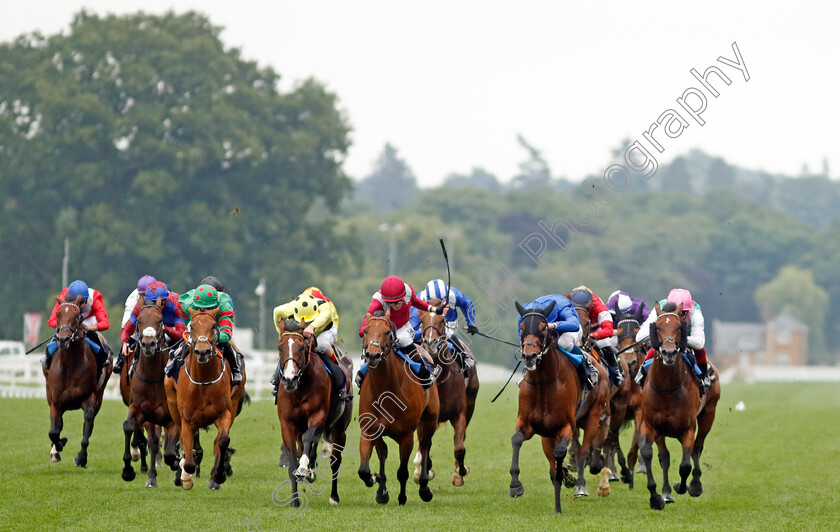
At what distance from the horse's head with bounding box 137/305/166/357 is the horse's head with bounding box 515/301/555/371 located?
398 centimetres

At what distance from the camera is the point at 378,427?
12562 mm

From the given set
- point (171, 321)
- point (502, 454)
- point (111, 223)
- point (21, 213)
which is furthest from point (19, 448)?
point (21, 213)

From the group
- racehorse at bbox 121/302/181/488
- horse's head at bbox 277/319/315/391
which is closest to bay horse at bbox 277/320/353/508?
horse's head at bbox 277/319/315/391

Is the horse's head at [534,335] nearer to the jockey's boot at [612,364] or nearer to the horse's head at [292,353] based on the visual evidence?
the horse's head at [292,353]

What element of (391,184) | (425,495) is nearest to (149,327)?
(425,495)

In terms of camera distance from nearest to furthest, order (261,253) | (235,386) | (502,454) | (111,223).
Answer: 1. (235,386)
2. (502,454)
3. (111,223)
4. (261,253)

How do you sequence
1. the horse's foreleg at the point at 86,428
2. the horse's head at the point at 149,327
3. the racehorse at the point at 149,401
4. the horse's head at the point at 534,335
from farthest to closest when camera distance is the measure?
the horse's foreleg at the point at 86,428, the racehorse at the point at 149,401, the horse's head at the point at 149,327, the horse's head at the point at 534,335

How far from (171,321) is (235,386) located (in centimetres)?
124

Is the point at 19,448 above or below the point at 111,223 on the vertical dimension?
below

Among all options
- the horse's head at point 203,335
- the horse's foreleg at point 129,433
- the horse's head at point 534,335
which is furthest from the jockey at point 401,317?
the horse's foreleg at point 129,433

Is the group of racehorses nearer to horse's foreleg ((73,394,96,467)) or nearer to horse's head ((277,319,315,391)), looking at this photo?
horse's head ((277,319,315,391))

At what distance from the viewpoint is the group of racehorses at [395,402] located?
1261 cm

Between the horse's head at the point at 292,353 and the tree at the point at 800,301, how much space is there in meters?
95.3

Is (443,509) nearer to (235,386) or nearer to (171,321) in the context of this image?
(235,386)
